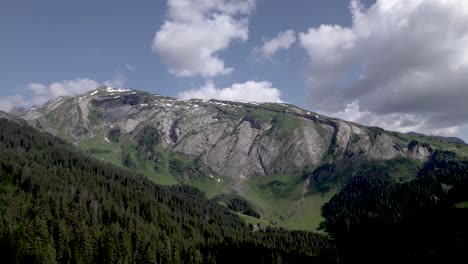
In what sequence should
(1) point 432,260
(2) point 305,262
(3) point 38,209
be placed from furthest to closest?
(2) point 305,262
(1) point 432,260
(3) point 38,209

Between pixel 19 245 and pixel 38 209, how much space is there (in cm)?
3716

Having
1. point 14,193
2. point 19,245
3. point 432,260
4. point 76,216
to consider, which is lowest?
point 432,260

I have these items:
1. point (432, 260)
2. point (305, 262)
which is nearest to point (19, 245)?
point (305, 262)

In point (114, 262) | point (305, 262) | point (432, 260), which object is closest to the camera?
point (114, 262)

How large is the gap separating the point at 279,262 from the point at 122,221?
7207cm

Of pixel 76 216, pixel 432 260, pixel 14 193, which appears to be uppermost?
pixel 14 193

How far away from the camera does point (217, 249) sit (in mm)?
199500

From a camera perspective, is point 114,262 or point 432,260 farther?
point 432,260

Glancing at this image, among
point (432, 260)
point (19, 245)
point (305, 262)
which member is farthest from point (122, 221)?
point (432, 260)

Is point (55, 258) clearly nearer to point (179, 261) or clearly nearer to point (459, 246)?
point (179, 261)

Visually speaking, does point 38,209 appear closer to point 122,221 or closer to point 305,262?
point 122,221

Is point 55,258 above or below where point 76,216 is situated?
below

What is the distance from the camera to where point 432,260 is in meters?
181

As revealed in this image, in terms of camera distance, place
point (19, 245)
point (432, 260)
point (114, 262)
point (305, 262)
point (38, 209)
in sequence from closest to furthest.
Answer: point (19, 245) < point (114, 262) < point (38, 209) < point (432, 260) < point (305, 262)
